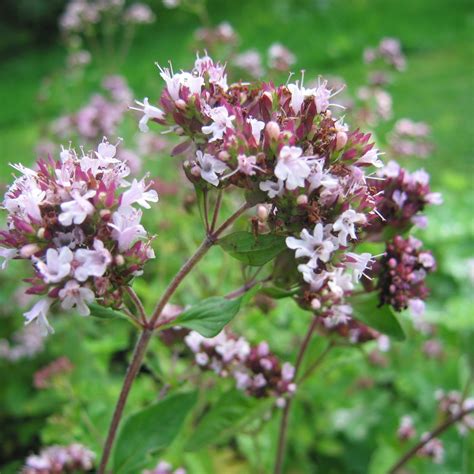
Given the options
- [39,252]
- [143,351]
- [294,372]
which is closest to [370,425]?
[294,372]

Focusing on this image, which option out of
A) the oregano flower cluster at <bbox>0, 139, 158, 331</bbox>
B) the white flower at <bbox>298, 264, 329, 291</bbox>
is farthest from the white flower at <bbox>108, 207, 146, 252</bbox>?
the white flower at <bbox>298, 264, 329, 291</bbox>

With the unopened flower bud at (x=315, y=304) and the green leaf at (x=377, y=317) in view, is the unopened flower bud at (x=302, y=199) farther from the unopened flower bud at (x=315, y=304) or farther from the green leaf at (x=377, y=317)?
the green leaf at (x=377, y=317)

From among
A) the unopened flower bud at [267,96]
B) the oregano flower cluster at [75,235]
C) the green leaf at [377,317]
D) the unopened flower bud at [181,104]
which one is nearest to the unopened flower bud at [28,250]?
the oregano flower cluster at [75,235]

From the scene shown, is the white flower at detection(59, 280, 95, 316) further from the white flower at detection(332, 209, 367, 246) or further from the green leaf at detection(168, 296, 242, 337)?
the white flower at detection(332, 209, 367, 246)

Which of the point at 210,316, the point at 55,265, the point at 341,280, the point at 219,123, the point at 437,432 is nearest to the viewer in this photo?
the point at 55,265

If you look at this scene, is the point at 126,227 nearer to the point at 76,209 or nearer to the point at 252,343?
the point at 76,209

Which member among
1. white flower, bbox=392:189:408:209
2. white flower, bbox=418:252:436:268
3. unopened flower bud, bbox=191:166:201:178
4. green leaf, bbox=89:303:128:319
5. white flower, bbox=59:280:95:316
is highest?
white flower, bbox=392:189:408:209

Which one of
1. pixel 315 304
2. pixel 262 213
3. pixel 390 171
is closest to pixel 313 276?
pixel 315 304
